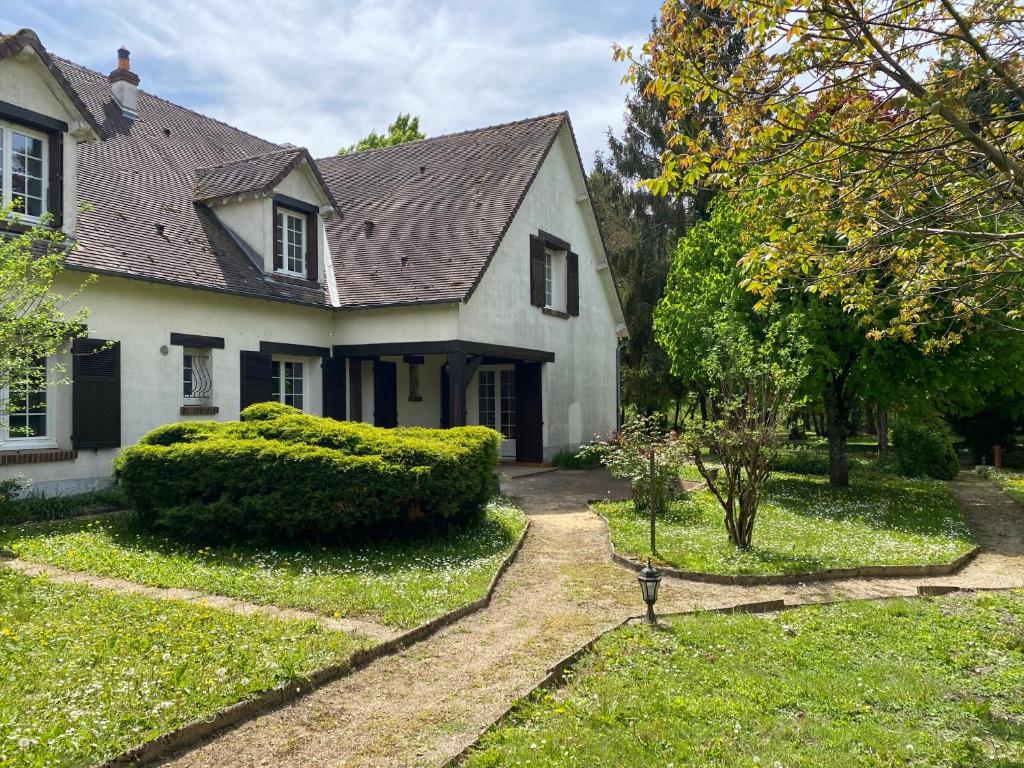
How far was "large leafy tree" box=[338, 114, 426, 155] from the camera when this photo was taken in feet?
112

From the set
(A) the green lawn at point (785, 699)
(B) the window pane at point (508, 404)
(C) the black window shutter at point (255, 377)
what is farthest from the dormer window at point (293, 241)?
(A) the green lawn at point (785, 699)

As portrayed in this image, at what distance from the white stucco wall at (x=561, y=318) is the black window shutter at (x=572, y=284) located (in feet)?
1.08

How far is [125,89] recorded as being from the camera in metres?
16.6

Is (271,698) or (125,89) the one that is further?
(125,89)

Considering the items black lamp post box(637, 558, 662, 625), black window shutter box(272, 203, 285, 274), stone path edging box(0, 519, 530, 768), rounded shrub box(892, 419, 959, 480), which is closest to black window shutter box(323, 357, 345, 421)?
black window shutter box(272, 203, 285, 274)

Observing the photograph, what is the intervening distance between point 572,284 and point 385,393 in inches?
243

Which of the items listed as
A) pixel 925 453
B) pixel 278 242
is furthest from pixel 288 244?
pixel 925 453

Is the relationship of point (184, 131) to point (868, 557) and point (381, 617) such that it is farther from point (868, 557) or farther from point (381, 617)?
point (868, 557)

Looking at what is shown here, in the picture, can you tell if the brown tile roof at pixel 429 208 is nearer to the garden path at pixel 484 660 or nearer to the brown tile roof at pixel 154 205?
the brown tile roof at pixel 154 205

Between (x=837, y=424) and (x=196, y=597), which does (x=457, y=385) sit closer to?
(x=837, y=424)

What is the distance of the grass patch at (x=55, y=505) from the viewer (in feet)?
32.0

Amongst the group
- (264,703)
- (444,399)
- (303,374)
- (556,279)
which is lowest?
(264,703)

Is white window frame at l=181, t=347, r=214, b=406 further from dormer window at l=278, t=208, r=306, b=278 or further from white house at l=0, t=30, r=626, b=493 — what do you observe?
dormer window at l=278, t=208, r=306, b=278

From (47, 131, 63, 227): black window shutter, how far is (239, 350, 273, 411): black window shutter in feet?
12.6
